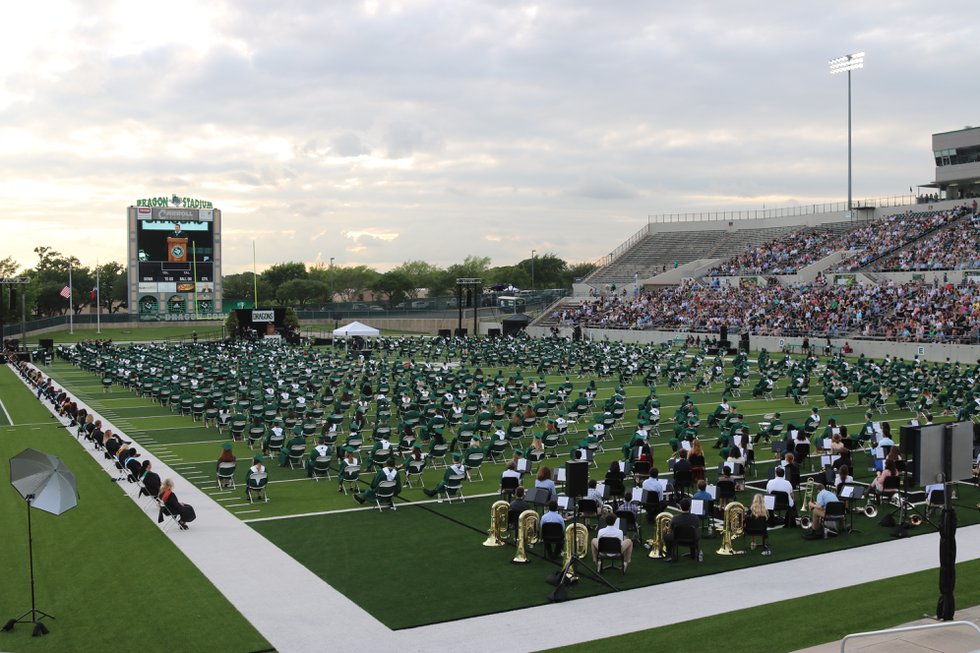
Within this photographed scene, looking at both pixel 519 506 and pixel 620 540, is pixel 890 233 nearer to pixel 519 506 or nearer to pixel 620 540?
pixel 519 506

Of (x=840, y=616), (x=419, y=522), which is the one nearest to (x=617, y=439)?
(x=419, y=522)

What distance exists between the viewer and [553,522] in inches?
558

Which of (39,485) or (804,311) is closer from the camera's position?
(39,485)

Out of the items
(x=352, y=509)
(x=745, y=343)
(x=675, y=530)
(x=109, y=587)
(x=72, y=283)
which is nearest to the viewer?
(x=109, y=587)

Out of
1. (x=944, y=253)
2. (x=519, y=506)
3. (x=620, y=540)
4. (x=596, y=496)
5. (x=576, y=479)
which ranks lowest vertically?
(x=620, y=540)

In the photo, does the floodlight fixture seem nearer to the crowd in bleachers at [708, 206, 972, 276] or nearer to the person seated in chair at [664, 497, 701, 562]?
the crowd in bleachers at [708, 206, 972, 276]

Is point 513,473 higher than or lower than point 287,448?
higher

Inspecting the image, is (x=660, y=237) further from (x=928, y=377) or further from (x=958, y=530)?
(x=958, y=530)

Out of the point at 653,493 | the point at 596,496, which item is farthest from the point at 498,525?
the point at 653,493

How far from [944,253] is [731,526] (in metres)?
55.6

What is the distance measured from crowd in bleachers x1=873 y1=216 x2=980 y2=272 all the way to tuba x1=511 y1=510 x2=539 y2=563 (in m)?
52.5

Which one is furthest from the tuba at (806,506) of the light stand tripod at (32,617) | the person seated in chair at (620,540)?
the light stand tripod at (32,617)

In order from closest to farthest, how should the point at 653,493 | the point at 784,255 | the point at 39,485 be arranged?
the point at 39,485 < the point at 653,493 < the point at 784,255

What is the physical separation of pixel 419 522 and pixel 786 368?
28.0m
